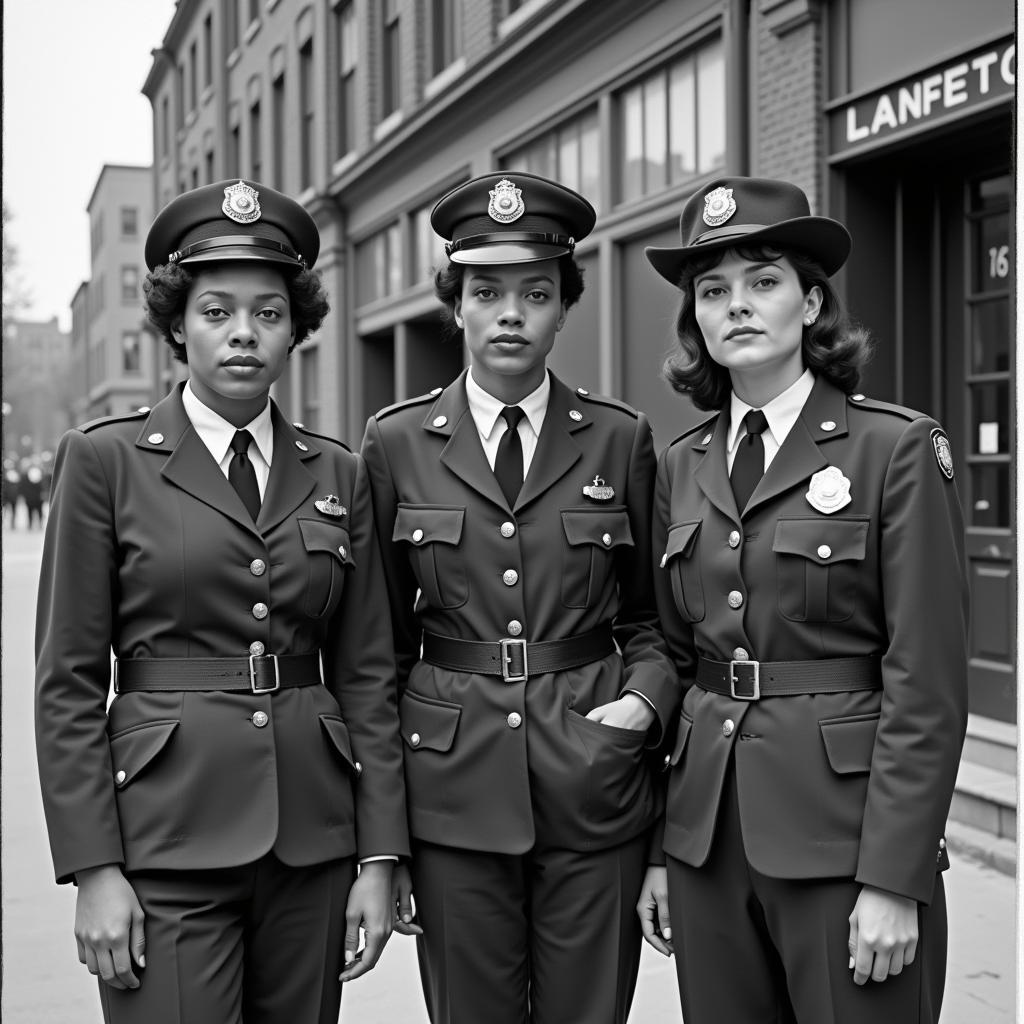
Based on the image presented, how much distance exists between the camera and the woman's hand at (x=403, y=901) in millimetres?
2609

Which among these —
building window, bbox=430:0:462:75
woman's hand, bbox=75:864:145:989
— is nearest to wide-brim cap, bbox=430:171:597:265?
woman's hand, bbox=75:864:145:989

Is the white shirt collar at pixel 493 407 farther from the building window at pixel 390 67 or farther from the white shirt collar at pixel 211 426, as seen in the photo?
the building window at pixel 390 67

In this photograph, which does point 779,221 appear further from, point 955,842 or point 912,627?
point 955,842

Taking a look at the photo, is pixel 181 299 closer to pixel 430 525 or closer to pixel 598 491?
pixel 430 525

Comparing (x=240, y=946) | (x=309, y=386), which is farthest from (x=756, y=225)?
(x=309, y=386)

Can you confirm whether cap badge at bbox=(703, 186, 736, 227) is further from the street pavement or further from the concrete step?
the concrete step

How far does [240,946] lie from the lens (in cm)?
229

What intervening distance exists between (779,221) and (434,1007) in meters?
1.96

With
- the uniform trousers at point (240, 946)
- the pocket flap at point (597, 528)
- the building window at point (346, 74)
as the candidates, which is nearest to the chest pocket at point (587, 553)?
the pocket flap at point (597, 528)

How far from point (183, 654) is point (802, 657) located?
1258 mm

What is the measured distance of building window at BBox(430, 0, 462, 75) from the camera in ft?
42.2

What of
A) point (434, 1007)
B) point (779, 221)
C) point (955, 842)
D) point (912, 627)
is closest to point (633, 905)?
point (434, 1007)

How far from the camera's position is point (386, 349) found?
16.0 metres

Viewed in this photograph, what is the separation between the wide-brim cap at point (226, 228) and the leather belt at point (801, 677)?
1.30 metres
